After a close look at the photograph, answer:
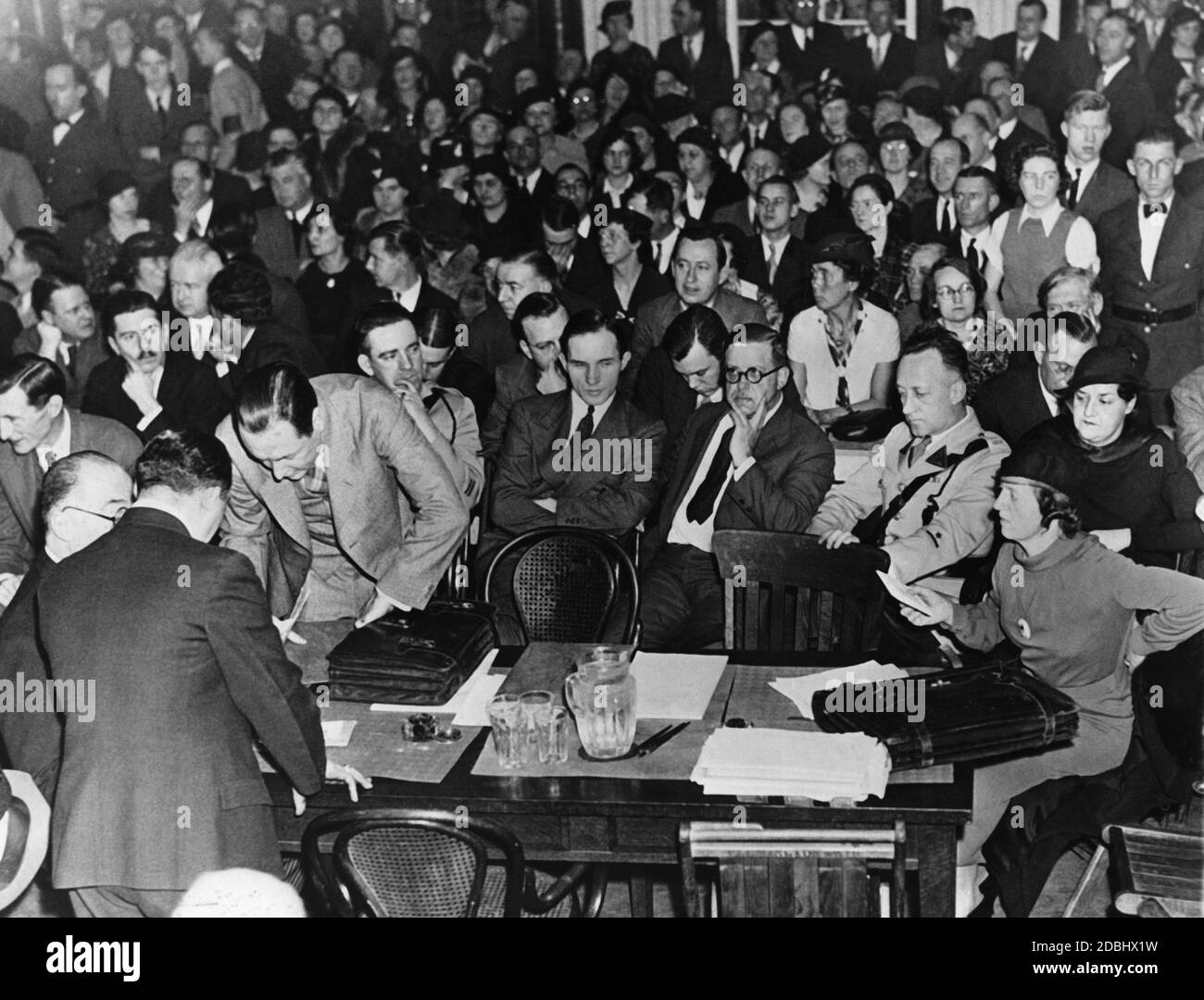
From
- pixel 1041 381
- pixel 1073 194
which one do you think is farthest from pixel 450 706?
pixel 1073 194

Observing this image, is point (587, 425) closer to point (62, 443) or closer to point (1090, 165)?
point (62, 443)

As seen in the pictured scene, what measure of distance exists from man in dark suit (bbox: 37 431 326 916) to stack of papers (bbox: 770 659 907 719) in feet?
3.12

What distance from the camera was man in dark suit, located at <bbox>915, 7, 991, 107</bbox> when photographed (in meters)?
6.00

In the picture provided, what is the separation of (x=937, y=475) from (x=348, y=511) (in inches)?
61.5

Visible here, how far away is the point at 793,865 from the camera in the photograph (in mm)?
2150

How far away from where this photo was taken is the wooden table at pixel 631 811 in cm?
239

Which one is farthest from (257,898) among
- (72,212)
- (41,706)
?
(72,212)

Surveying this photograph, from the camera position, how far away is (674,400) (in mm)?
4684

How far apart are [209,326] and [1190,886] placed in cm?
376

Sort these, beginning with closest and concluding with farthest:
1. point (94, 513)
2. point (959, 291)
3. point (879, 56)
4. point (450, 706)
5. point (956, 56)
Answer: point (450, 706) < point (94, 513) < point (959, 291) < point (956, 56) < point (879, 56)

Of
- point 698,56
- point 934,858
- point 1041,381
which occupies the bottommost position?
point 934,858

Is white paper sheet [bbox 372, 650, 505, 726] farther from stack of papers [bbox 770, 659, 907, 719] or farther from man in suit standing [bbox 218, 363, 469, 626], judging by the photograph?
stack of papers [bbox 770, 659, 907, 719]

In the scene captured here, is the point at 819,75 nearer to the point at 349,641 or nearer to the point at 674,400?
the point at 674,400

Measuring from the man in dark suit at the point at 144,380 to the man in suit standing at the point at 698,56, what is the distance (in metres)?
2.86
